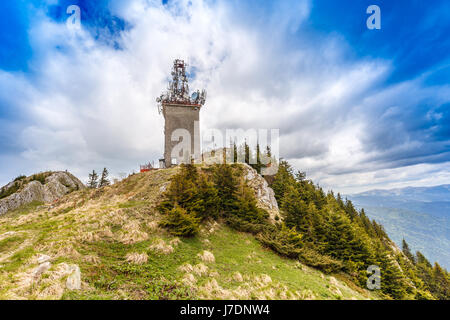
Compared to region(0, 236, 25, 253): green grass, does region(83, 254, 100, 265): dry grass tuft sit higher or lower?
lower

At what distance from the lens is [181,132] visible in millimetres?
30469

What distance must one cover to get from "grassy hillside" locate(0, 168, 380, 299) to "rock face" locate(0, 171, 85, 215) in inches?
1121

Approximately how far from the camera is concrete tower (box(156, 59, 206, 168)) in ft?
98.9

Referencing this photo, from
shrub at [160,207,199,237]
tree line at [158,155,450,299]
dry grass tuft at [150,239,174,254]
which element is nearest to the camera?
dry grass tuft at [150,239,174,254]

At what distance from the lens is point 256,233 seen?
60.1 feet

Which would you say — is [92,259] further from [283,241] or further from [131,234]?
[283,241]

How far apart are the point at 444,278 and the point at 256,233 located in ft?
226

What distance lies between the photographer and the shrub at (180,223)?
44.2ft

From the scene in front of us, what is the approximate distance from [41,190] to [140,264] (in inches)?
1593

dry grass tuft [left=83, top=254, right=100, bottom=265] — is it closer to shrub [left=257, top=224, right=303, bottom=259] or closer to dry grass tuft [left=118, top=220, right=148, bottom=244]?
dry grass tuft [left=118, top=220, right=148, bottom=244]

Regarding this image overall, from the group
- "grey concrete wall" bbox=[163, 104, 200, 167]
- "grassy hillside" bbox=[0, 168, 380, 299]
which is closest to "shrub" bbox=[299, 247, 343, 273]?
"grassy hillside" bbox=[0, 168, 380, 299]

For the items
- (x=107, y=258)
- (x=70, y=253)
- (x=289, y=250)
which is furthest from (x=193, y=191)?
(x=289, y=250)

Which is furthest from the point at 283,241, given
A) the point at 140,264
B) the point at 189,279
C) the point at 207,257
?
the point at 140,264
